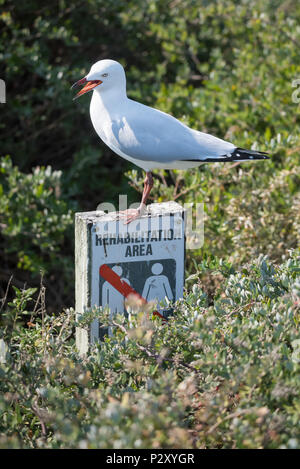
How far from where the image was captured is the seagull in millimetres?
3066

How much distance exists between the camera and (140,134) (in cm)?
307

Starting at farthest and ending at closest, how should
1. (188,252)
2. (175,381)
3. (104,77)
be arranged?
(188,252)
(104,77)
(175,381)

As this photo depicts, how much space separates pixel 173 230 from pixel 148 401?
119 centimetres

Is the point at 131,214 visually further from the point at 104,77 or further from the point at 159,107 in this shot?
the point at 159,107

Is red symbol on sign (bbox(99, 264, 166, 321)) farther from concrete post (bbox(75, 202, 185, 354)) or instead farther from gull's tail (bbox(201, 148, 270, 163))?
gull's tail (bbox(201, 148, 270, 163))

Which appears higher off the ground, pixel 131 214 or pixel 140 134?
pixel 140 134

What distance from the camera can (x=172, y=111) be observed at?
593 cm

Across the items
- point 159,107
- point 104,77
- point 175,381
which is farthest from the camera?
point 159,107

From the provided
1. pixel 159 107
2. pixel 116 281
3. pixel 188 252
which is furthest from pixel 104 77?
pixel 159 107

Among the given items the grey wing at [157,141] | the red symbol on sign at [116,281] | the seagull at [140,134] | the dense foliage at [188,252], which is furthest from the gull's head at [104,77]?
the dense foliage at [188,252]

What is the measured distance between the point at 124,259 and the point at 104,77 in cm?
92

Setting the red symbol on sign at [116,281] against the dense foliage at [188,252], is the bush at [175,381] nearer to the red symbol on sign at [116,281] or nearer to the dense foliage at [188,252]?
the dense foliage at [188,252]

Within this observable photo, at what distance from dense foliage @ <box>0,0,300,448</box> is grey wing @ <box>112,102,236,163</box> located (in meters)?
0.62

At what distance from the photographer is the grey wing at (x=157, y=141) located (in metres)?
3.07
